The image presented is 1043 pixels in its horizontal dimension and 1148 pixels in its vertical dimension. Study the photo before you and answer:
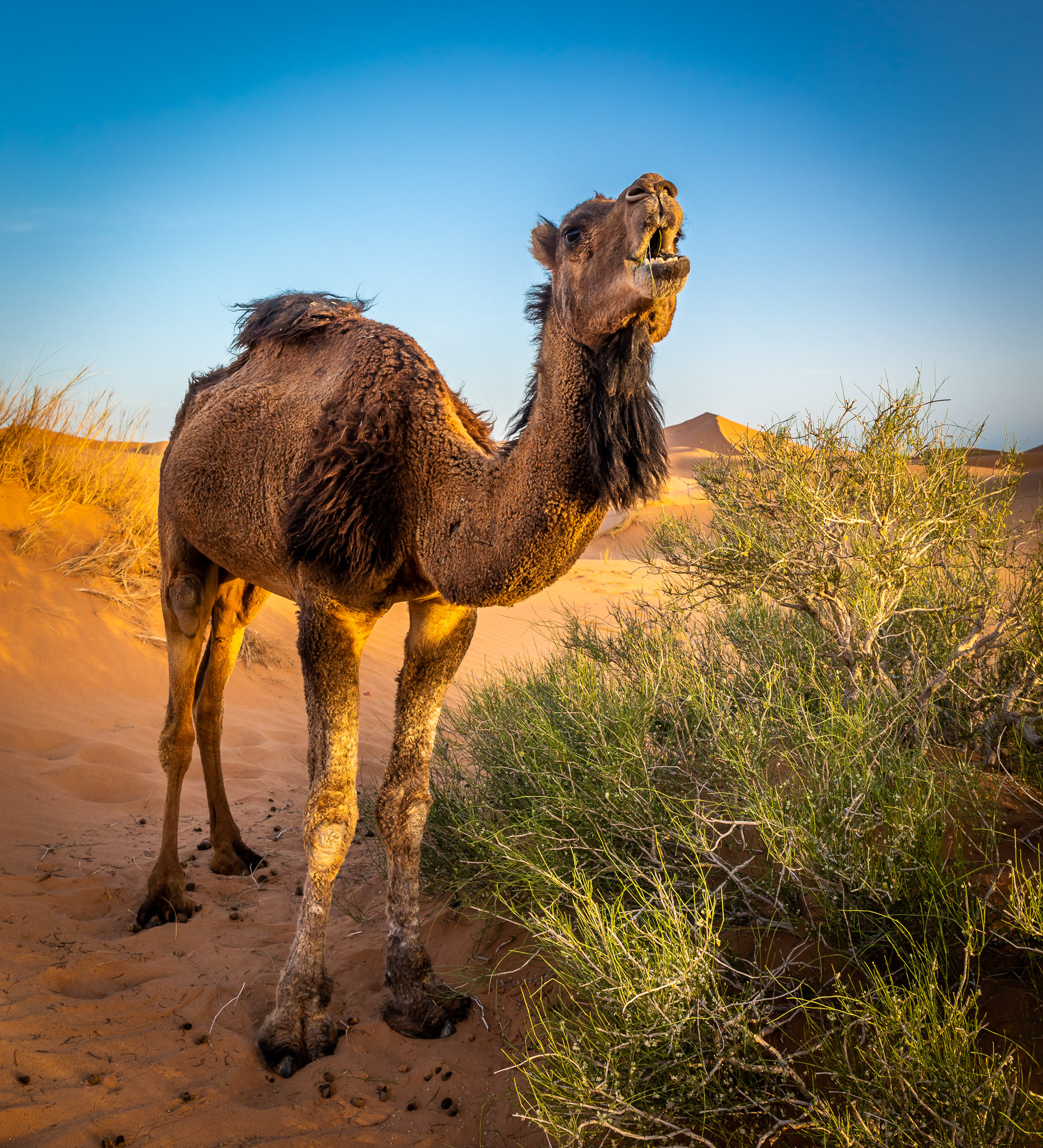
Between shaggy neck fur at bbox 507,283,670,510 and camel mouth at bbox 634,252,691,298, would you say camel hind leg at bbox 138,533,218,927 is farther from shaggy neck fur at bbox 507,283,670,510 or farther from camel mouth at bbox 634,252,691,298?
camel mouth at bbox 634,252,691,298

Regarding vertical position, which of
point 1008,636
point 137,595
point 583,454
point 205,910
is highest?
point 583,454

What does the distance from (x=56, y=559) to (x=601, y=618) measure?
789 cm

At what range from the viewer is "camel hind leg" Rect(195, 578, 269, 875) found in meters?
4.82

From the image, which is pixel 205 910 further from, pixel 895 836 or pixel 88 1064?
pixel 895 836

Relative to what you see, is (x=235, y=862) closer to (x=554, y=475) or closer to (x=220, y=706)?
(x=220, y=706)

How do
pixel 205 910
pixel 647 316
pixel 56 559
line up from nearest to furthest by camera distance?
pixel 647 316
pixel 205 910
pixel 56 559

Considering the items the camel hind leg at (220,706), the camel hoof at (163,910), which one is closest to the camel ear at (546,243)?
the camel hind leg at (220,706)

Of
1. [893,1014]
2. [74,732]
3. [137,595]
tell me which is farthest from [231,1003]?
[137,595]

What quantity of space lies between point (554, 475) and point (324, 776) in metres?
1.67

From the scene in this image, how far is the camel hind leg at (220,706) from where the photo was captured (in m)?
4.82

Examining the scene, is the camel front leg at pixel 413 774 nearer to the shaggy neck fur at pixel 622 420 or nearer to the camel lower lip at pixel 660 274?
the shaggy neck fur at pixel 622 420

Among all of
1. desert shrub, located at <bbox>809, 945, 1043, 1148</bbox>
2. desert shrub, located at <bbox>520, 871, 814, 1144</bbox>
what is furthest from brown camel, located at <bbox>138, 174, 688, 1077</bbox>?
desert shrub, located at <bbox>809, 945, 1043, 1148</bbox>

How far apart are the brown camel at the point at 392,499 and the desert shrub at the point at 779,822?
1.83ft

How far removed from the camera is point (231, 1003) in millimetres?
3303
